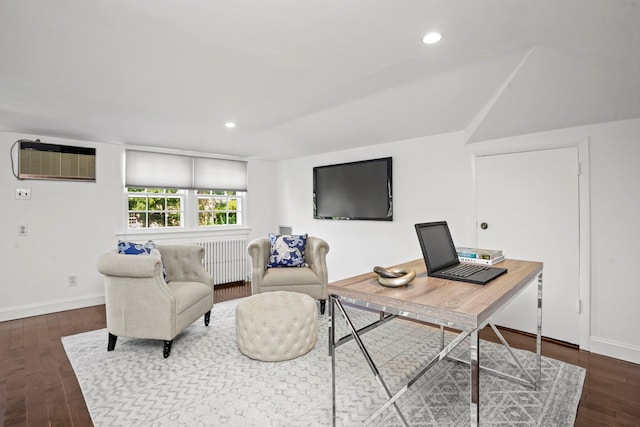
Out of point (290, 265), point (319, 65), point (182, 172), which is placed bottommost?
point (290, 265)

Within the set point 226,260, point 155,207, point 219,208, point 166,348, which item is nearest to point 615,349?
point 166,348

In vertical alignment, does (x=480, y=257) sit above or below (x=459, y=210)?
below

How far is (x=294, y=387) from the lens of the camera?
2098 mm

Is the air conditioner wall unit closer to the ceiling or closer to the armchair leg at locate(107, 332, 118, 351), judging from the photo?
the ceiling

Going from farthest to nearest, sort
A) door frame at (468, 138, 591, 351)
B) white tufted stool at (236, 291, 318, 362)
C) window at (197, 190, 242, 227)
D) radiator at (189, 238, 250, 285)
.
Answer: window at (197, 190, 242, 227), radiator at (189, 238, 250, 285), door frame at (468, 138, 591, 351), white tufted stool at (236, 291, 318, 362)

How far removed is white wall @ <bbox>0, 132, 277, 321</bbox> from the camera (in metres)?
3.50

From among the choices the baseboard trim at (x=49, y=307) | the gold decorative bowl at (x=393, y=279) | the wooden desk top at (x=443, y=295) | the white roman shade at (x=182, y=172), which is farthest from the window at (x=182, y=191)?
the gold decorative bowl at (x=393, y=279)

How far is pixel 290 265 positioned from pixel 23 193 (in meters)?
3.18

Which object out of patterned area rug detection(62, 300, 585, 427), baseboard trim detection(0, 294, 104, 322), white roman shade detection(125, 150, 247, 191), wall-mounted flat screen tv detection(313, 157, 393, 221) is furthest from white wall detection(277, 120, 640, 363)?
baseboard trim detection(0, 294, 104, 322)

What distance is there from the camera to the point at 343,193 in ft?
14.8

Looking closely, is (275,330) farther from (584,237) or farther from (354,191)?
(584,237)

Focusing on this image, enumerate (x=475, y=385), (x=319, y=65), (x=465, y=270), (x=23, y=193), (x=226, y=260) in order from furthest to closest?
(x=226, y=260) → (x=23, y=193) → (x=319, y=65) → (x=465, y=270) → (x=475, y=385)

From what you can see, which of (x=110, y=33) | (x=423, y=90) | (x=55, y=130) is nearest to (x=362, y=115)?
(x=423, y=90)

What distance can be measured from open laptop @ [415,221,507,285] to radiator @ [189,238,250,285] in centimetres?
376
